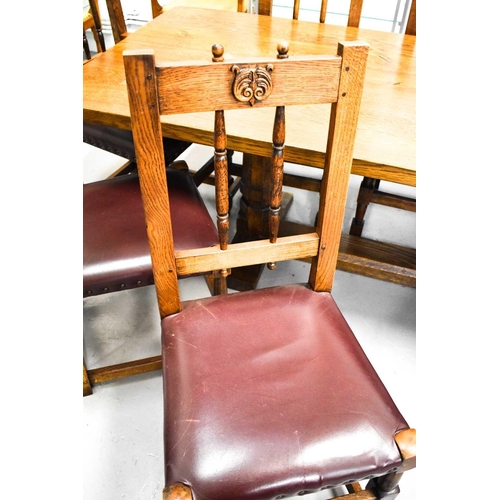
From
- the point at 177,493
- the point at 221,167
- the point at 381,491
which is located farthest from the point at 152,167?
the point at 381,491

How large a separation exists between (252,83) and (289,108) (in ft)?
1.43

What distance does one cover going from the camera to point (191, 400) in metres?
0.72

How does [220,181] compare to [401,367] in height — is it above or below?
above

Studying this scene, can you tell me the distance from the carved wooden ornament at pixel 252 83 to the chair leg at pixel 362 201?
1.16 metres

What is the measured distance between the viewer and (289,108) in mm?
1044

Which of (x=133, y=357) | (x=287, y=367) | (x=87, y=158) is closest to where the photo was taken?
(x=287, y=367)

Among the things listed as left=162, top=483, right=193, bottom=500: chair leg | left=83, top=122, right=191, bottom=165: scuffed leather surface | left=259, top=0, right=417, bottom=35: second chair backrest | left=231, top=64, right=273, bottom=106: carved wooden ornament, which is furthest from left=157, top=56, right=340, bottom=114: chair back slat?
left=259, top=0, right=417, bottom=35: second chair backrest

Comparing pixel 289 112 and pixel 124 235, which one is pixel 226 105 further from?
pixel 124 235

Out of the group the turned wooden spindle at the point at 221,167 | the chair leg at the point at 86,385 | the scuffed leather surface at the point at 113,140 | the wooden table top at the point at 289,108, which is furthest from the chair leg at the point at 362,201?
the chair leg at the point at 86,385

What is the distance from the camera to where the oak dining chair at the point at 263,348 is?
630 millimetres

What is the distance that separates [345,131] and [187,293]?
3.52 ft
